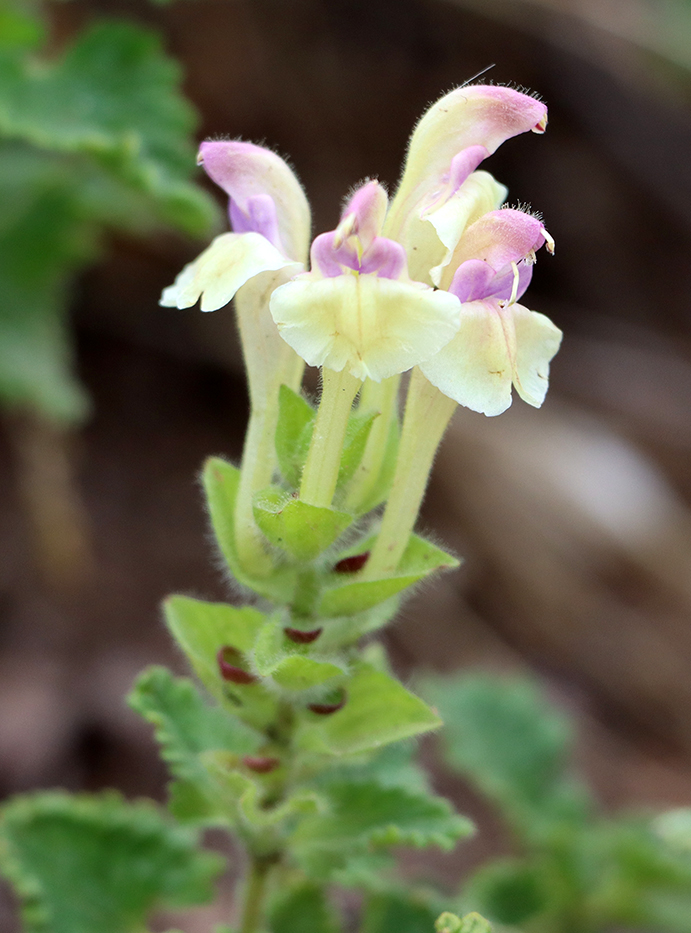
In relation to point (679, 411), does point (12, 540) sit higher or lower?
lower

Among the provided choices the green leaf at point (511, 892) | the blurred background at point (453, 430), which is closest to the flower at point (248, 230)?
the blurred background at point (453, 430)

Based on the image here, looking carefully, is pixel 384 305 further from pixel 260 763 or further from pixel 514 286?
pixel 260 763

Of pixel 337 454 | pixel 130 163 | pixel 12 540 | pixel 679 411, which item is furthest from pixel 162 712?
pixel 679 411

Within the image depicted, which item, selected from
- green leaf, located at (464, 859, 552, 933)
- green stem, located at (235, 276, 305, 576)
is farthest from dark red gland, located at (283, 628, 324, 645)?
green leaf, located at (464, 859, 552, 933)

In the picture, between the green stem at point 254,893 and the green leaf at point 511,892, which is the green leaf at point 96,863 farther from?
the green leaf at point 511,892

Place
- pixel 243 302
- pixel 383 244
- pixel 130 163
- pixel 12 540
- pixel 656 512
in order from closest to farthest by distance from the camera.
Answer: pixel 383 244 → pixel 243 302 → pixel 130 163 → pixel 12 540 → pixel 656 512

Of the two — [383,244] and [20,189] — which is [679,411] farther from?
[383,244]
